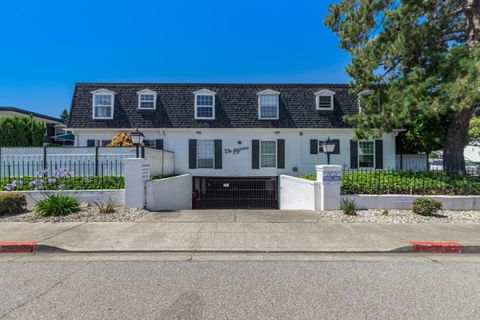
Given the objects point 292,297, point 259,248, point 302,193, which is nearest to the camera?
point 292,297

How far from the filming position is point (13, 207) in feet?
28.1

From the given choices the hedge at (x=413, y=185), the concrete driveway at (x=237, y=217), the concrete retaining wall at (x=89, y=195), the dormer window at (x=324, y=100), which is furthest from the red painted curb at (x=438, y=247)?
the dormer window at (x=324, y=100)

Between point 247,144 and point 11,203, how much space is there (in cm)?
1119

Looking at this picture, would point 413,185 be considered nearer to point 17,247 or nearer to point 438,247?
point 438,247

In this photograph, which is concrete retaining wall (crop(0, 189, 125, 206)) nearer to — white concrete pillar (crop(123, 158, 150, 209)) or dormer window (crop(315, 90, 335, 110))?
white concrete pillar (crop(123, 158, 150, 209))

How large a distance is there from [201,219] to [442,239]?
6083mm

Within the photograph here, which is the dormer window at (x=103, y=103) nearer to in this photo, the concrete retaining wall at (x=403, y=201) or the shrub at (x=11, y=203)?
the shrub at (x=11, y=203)

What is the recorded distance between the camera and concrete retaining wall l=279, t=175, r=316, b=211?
10023mm

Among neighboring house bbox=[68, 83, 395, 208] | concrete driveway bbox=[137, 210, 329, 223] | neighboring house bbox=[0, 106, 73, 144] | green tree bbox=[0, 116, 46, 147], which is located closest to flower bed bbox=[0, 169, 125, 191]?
concrete driveway bbox=[137, 210, 329, 223]

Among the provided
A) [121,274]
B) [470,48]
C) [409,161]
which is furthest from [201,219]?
[409,161]

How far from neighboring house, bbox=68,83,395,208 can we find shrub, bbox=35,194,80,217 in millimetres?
7664

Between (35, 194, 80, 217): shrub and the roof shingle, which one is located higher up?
the roof shingle

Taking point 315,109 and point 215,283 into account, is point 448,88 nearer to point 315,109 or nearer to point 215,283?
point 315,109

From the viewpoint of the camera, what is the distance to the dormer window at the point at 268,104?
54.2ft
